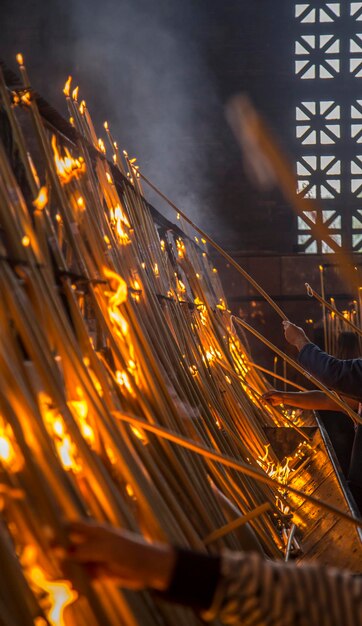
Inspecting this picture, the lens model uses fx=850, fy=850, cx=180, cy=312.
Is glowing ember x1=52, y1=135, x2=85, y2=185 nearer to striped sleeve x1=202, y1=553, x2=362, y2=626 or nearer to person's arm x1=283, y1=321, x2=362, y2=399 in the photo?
striped sleeve x1=202, y1=553, x2=362, y2=626

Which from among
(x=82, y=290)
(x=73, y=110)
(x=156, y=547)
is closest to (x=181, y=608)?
(x=156, y=547)

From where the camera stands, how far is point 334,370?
9.05 feet

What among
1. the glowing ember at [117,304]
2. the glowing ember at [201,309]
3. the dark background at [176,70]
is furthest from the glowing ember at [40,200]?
the dark background at [176,70]

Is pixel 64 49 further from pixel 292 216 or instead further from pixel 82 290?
pixel 82 290

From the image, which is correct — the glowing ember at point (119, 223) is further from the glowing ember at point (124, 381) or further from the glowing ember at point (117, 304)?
the glowing ember at point (124, 381)

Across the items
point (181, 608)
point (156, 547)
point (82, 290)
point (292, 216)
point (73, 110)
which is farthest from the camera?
point (292, 216)

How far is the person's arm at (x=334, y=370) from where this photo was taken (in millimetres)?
2707

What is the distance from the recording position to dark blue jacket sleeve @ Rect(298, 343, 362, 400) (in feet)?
8.88

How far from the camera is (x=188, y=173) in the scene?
25.1ft

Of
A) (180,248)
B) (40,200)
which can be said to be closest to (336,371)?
(180,248)

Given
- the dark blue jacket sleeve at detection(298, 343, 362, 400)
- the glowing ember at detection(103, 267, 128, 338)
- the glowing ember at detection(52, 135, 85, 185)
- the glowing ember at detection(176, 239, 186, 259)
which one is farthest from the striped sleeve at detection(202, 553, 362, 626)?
the glowing ember at detection(176, 239, 186, 259)

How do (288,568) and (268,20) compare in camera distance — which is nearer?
(288,568)

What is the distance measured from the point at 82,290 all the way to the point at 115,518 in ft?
1.59

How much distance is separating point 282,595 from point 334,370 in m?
1.94
